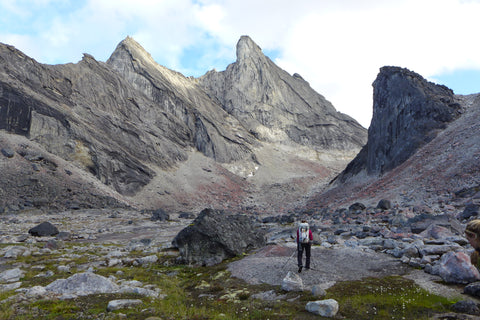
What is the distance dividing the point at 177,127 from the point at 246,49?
66526mm

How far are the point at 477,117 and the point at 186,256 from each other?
135ft

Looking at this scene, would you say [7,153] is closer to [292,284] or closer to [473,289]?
[292,284]

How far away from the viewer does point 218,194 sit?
66812 mm

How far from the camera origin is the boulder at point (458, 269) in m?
7.89

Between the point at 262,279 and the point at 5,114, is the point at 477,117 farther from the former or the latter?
the point at 5,114

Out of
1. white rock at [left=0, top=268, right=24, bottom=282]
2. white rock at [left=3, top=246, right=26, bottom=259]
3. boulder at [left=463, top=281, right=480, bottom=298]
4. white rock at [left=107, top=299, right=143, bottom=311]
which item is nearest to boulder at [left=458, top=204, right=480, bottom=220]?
boulder at [left=463, top=281, right=480, bottom=298]

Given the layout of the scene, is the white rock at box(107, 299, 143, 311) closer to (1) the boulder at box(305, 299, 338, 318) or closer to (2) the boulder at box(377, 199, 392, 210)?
(1) the boulder at box(305, 299, 338, 318)

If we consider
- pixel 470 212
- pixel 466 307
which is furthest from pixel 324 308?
pixel 470 212

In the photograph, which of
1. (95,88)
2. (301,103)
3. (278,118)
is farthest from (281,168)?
(95,88)

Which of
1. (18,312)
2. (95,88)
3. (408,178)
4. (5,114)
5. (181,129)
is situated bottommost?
(18,312)

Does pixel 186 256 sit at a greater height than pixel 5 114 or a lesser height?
lesser

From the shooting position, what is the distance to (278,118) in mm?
121188

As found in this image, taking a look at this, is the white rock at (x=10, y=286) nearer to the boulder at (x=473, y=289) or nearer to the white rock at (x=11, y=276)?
the white rock at (x=11, y=276)

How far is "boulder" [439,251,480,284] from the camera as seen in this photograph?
25.9ft
